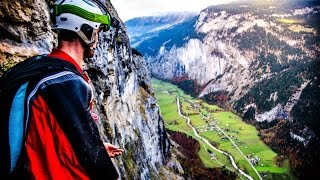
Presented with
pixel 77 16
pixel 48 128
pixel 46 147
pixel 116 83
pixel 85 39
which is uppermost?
pixel 77 16

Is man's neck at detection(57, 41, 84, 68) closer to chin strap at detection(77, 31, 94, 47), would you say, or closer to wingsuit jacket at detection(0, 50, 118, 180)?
chin strap at detection(77, 31, 94, 47)

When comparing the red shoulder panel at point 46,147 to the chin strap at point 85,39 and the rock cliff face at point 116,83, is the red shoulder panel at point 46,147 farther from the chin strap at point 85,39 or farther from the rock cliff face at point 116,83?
the rock cliff face at point 116,83

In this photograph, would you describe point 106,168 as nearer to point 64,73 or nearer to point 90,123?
point 90,123

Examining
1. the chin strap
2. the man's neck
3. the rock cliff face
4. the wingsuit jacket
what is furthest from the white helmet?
the rock cliff face

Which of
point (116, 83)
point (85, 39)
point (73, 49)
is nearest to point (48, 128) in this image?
point (73, 49)

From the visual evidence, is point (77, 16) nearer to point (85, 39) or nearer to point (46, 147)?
point (85, 39)

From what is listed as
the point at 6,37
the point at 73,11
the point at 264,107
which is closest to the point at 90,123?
the point at 73,11

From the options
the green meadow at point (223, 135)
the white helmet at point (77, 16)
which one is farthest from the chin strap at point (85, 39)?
the green meadow at point (223, 135)
